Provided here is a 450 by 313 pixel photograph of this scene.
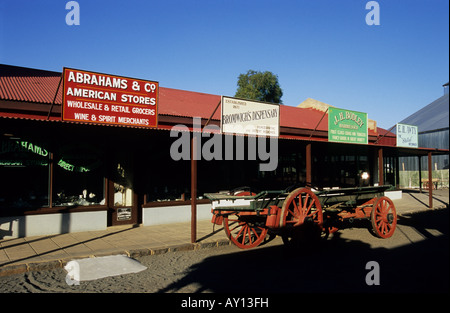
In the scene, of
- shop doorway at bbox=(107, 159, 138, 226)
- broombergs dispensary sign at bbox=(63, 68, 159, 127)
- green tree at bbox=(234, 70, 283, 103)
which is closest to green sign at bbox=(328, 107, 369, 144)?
broombergs dispensary sign at bbox=(63, 68, 159, 127)

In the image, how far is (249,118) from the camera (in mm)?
9242

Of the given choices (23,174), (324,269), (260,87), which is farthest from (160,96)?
(260,87)

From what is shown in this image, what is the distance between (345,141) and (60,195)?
8.67 m

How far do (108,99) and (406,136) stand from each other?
1236 centimetres

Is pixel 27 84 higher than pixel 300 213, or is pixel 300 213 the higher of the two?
pixel 27 84

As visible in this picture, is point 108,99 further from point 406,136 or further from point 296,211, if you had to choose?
point 406,136

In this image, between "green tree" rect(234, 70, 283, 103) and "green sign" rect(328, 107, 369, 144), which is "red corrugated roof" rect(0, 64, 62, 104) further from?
"green tree" rect(234, 70, 283, 103)

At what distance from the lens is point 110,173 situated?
10.4 metres

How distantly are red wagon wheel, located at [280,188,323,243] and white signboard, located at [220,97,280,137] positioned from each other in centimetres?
259

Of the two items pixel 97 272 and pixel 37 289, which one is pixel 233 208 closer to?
pixel 97 272

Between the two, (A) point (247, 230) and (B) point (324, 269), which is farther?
(A) point (247, 230)

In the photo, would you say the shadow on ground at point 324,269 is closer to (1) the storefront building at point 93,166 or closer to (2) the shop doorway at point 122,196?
(1) the storefront building at point 93,166

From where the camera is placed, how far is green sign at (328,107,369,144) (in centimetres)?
1155
